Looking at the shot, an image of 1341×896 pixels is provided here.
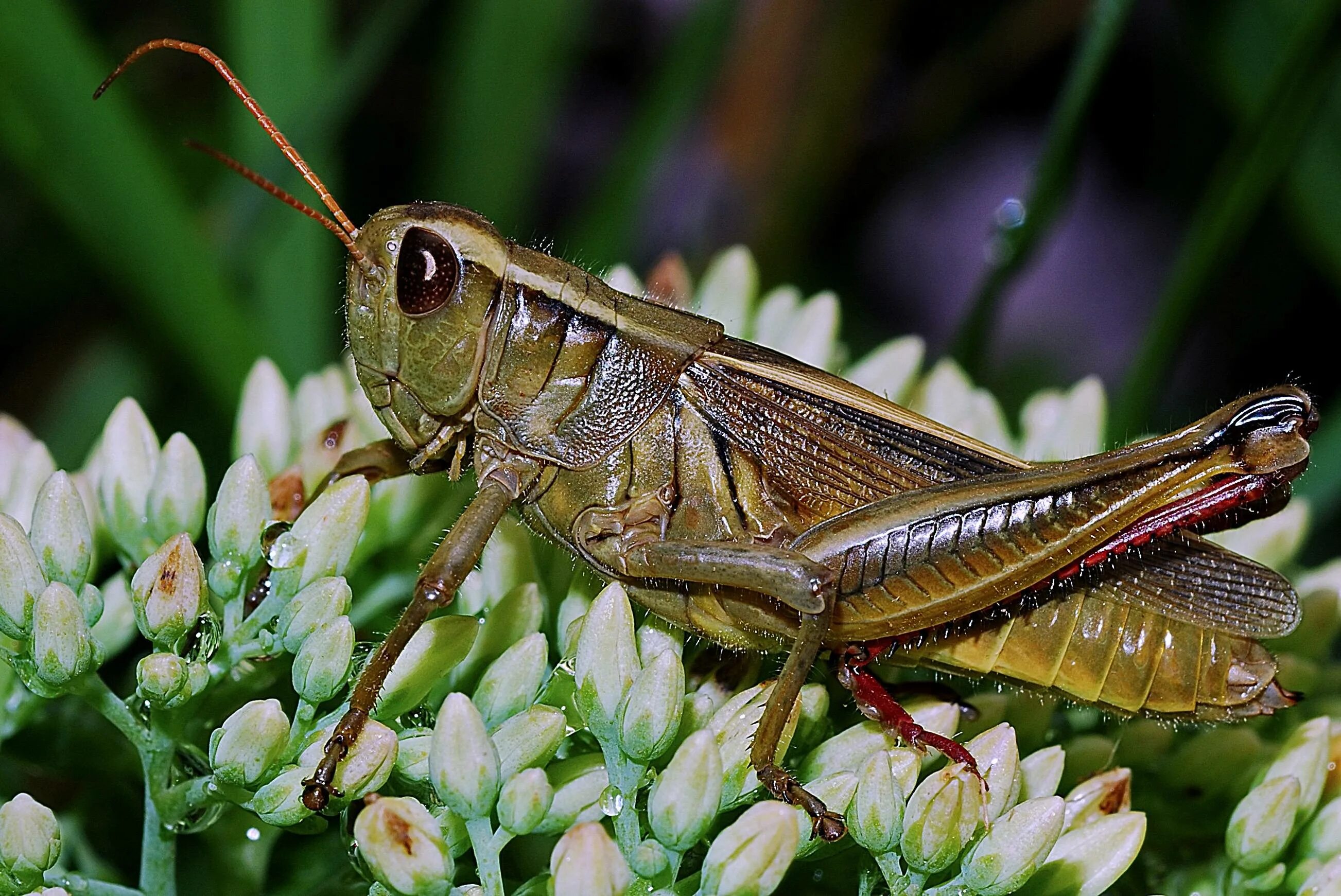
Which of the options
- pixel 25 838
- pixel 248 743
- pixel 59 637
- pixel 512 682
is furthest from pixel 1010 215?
pixel 25 838

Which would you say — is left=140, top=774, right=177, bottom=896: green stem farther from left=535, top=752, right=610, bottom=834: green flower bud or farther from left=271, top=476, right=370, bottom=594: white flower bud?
left=535, top=752, right=610, bottom=834: green flower bud

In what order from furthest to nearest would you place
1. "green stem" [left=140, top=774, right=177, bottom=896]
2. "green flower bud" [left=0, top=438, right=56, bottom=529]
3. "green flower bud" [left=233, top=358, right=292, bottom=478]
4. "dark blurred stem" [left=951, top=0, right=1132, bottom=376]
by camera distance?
1. "dark blurred stem" [left=951, top=0, right=1132, bottom=376]
2. "green flower bud" [left=233, top=358, right=292, bottom=478]
3. "green flower bud" [left=0, top=438, right=56, bottom=529]
4. "green stem" [left=140, top=774, right=177, bottom=896]

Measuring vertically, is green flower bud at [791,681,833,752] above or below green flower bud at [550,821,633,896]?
above

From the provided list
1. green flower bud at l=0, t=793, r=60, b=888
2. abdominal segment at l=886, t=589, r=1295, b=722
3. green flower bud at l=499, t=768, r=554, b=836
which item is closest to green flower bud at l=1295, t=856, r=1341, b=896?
abdominal segment at l=886, t=589, r=1295, b=722

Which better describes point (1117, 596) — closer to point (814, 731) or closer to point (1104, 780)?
point (1104, 780)

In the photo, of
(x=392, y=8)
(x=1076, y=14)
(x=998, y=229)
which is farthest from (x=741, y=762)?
(x=1076, y=14)
